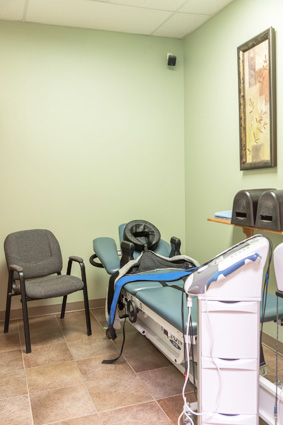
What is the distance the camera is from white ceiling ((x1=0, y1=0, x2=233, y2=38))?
3.34 metres

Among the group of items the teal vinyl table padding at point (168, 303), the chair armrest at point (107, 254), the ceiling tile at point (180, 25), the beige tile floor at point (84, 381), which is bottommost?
the beige tile floor at point (84, 381)

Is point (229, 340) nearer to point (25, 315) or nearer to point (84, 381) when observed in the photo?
point (84, 381)

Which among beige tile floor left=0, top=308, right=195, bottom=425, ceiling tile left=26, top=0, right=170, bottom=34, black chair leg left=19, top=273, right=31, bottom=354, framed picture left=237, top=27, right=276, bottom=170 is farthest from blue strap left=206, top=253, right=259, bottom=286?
ceiling tile left=26, top=0, right=170, bottom=34

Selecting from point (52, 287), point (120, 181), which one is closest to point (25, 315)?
point (52, 287)

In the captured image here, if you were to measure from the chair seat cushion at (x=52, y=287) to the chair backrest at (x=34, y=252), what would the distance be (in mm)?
156

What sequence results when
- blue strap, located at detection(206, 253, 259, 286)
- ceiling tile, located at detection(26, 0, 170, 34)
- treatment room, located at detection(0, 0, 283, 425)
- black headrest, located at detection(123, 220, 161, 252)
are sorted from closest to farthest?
blue strap, located at detection(206, 253, 259, 286)
treatment room, located at detection(0, 0, 283, 425)
ceiling tile, located at detection(26, 0, 170, 34)
black headrest, located at detection(123, 220, 161, 252)

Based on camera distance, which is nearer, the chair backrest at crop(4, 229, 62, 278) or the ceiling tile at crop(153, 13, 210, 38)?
the chair backrest at crop(4, 229, 62, 278)

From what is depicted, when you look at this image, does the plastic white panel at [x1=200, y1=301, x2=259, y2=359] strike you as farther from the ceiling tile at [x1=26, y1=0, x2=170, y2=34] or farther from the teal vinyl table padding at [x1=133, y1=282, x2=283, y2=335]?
the ceiling tile at [x1=26, y1=0, x2=170, y2=34]

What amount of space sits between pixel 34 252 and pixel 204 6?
2.56 m

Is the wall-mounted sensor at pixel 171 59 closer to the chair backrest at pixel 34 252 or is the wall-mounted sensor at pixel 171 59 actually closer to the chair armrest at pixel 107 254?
the chair armrest at pixel 107 254

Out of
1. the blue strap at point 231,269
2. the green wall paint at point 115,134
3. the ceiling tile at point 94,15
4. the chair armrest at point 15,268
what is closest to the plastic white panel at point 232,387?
the blue strap at point 231,269

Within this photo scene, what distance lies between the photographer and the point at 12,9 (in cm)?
342

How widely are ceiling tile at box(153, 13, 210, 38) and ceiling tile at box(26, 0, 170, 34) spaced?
8 centimetres

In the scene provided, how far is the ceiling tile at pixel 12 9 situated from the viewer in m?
3.29
